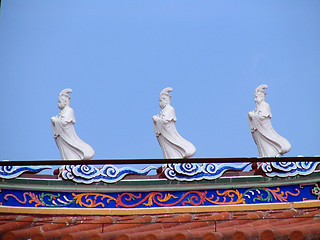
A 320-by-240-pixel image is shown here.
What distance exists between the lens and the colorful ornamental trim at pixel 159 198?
926cm

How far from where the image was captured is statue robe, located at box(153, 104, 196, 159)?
1062cm

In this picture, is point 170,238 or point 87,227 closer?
Answer: point 170,238

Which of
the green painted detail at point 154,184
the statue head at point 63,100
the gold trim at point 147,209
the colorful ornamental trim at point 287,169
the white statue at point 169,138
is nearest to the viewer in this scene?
A: the gold trim at point 147,209

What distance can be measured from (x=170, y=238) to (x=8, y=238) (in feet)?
5.70

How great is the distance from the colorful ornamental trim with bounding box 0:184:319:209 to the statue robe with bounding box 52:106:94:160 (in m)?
1.01

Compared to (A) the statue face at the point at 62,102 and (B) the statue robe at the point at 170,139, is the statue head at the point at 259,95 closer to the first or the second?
(B) the statue robe at the point at 170,139

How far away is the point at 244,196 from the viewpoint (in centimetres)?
951

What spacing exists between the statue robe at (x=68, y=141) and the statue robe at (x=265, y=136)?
287 cm

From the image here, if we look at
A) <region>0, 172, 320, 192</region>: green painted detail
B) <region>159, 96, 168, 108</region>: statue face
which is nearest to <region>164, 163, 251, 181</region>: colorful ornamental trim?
<region>0, 172, 320, 192</region>: green painted detail

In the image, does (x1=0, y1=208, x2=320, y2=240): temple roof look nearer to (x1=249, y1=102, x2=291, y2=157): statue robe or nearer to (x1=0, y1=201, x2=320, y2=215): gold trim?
(x1=0, y1=201, x2=320, y2=215): gold trim

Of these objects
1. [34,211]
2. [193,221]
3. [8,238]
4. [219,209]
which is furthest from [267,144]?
[8,238]

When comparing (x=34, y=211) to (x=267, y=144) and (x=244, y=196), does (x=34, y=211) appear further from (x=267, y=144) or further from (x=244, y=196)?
(x=267, y=144)

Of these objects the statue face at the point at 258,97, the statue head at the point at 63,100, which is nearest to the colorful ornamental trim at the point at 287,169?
the statue face at the point at 258,97

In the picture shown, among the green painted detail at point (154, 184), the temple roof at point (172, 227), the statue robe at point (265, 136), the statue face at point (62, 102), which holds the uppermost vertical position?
the statue face at point (62, 102)
